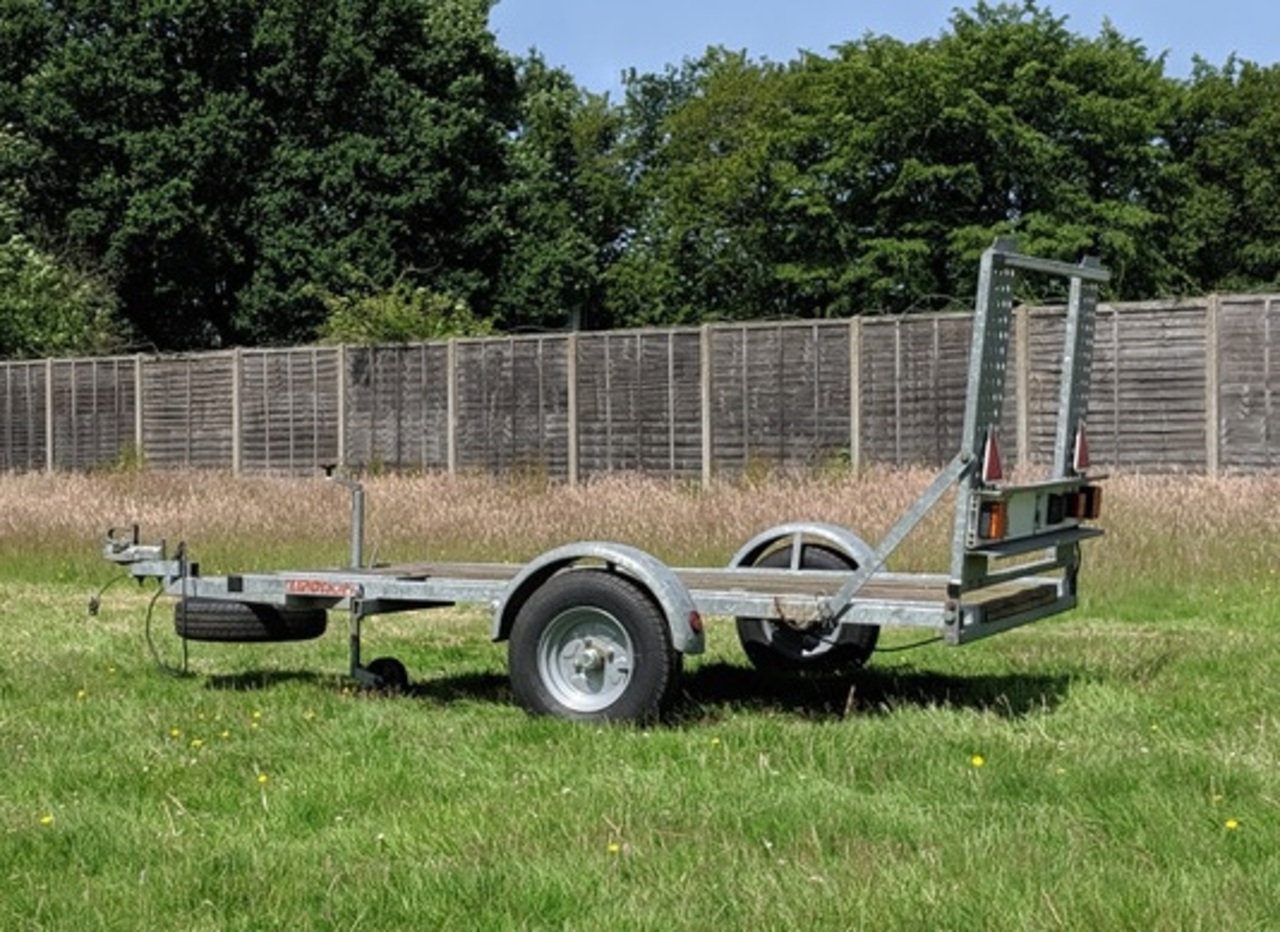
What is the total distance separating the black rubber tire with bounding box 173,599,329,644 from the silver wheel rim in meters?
1.47

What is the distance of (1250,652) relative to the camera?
9.47 m

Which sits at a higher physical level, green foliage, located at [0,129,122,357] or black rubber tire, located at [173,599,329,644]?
green foliage, located at [0,129,122,357]

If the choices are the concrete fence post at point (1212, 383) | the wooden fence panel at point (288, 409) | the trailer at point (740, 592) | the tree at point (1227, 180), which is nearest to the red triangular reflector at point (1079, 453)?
the trailer at point (740, 592)

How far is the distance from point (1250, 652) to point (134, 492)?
1481 cm

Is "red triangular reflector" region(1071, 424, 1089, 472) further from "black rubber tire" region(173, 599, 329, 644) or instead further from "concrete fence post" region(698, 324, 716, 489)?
"concrete fence post" region(698, 324, 716, 489)

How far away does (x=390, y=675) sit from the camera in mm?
8898

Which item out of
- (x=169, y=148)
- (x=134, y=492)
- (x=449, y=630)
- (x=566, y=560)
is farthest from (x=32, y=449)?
(x=566, y=560)

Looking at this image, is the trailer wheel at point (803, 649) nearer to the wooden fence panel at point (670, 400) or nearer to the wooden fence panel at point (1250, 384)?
the wooden fence panel at point (670, 400)

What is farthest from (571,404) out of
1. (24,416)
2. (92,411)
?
(24,416)

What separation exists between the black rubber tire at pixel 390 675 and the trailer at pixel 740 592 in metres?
0.01

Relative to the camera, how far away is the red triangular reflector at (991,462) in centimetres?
712

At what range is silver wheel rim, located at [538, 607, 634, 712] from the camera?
7516mm

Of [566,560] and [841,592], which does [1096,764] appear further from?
[566,560]

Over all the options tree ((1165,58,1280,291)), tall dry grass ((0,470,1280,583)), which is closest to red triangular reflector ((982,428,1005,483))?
tall dry grass ((0,470,1280,583))
